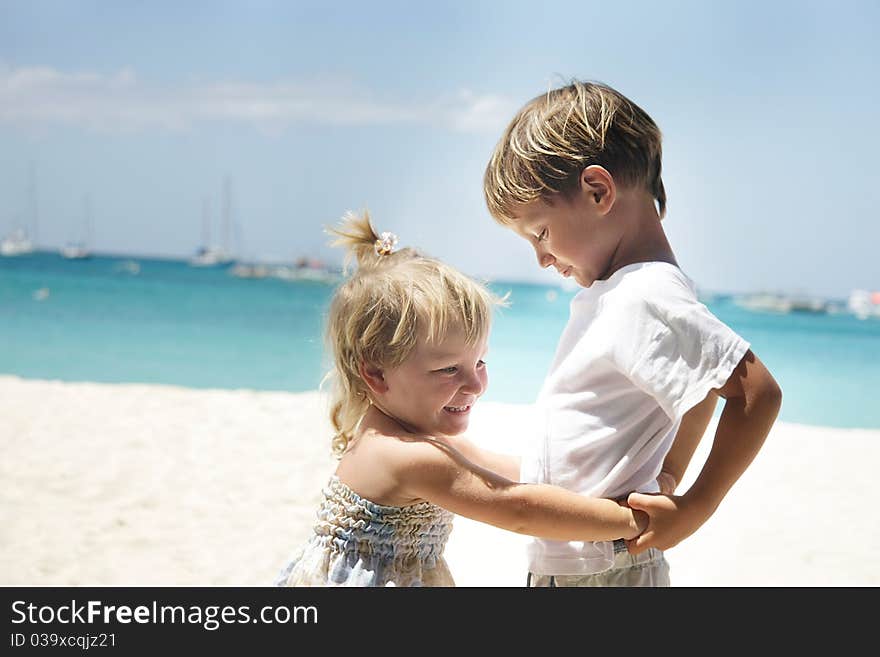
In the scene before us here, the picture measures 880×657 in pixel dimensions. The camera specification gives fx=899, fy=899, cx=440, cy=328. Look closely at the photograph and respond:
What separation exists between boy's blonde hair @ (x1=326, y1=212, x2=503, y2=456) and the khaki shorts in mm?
441

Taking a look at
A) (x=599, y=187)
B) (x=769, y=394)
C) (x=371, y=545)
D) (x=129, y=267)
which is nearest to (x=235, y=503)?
(x=371, y=545)

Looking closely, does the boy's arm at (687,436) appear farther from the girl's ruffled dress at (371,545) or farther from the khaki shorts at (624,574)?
the girl's ruffled dress at (371,545)

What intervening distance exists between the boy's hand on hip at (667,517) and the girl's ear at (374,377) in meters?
0.47

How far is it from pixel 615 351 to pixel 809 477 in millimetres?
5294

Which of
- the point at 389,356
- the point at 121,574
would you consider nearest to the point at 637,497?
the point at 389,356

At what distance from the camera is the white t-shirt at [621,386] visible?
1391mm

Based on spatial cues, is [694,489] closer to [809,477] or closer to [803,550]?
[803,550]

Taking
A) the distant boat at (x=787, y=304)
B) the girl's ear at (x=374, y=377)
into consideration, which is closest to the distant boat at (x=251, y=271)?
the distant boat at (x=787, y=304)

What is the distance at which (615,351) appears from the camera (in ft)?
4.70

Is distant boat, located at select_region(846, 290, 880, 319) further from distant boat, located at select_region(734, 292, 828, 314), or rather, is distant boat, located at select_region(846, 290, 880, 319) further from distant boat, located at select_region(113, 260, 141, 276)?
distant boat, located at select_region(113, 260, 141, 276)

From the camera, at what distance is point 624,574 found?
1.55 m

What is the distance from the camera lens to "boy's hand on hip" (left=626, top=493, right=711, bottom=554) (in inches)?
56.7

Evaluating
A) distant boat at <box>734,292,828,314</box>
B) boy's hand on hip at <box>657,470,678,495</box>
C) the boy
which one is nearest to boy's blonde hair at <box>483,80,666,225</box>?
the boy

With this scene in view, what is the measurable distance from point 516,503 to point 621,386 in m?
0.26
